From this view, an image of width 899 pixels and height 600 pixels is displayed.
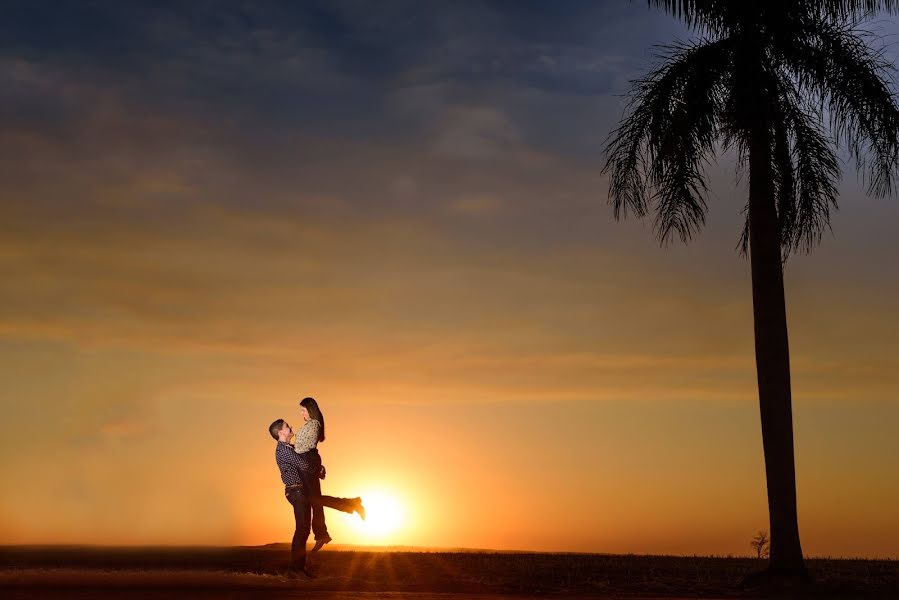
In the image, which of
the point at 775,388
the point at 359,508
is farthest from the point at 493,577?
the point at 775,388

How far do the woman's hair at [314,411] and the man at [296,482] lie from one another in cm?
51

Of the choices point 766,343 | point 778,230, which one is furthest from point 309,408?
point 778,230

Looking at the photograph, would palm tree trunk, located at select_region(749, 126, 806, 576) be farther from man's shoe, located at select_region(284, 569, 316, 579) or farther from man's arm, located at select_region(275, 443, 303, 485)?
man's arm, located at select_region(275, 443, 303, 485)

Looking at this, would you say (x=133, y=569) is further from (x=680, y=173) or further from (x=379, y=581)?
(x=680, y=173)

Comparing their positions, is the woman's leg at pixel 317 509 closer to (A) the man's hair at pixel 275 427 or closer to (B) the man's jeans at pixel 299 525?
(B) the man's jeans at pixel 299 525

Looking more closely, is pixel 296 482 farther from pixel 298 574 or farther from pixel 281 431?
pixel 298 574

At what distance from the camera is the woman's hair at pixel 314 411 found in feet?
62.9

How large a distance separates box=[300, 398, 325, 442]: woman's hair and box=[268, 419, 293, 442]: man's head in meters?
0.53

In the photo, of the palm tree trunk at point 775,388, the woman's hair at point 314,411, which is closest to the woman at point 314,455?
the woman's hair at point 314,411

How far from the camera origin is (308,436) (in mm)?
19312

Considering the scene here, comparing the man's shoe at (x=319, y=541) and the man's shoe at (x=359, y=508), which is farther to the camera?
the man's shoe at (x=359, y=508)

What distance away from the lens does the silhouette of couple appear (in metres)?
19.3

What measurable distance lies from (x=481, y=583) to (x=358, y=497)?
9.48 ft

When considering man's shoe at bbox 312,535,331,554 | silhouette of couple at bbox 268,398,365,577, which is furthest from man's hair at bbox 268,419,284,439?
man's shoe at bbox 312,535,331,554
